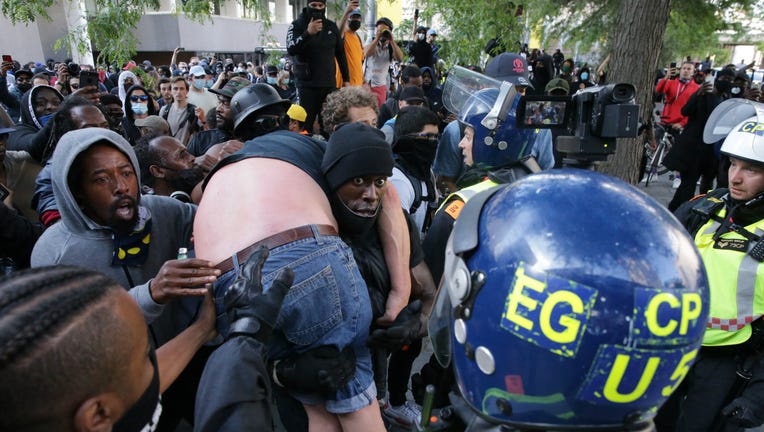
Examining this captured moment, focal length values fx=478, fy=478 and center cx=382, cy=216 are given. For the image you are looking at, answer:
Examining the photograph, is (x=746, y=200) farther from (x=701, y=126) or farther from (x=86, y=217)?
(x=701, y=126)

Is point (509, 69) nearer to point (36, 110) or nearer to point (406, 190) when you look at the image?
point (406, 190)

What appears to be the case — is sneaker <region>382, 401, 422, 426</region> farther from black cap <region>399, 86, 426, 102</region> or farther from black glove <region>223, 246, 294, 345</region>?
black cap <region>399, 86, 426, 102</region>

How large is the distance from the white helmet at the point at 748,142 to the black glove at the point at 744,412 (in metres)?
1.04

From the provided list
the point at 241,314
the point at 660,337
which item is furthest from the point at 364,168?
the point at 660,337

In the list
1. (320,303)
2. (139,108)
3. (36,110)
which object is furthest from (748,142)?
(139,108)

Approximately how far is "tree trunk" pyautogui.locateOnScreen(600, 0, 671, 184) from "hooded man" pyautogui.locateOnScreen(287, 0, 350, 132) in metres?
2.94

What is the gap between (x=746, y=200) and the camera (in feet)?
7.14

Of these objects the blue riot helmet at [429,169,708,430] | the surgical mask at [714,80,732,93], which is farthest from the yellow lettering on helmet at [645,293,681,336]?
the surgical mask at [714,80,732,93]

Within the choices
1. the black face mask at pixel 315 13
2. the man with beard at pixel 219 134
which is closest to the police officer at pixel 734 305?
the man with beard at pixel 219 134

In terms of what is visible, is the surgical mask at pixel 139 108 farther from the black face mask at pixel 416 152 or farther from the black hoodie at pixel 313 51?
the black face mask at pixel 416 152

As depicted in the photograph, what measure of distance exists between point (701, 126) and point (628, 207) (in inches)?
250

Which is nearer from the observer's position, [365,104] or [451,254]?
[451,254]

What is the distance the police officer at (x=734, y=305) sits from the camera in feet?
6.63

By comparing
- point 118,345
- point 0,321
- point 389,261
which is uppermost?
point 0,321
